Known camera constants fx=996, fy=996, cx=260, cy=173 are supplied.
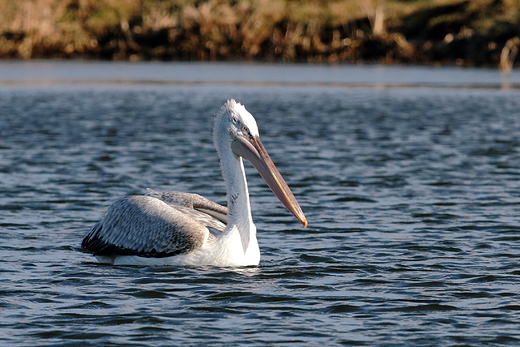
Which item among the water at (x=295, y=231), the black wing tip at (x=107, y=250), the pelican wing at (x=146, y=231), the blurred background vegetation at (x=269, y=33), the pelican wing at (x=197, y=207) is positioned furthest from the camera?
the blurred background vegetation at (x=269, y=33)

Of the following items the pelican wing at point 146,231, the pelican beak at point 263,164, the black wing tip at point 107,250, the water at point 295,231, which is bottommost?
the water at point 295,231

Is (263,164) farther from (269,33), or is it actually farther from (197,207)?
(269,33)

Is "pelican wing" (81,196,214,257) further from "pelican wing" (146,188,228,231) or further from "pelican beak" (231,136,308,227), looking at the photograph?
"pelican beak" (231,136,308,227)

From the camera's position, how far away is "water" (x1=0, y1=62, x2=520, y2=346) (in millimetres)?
6320

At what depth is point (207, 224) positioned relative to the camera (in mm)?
8180

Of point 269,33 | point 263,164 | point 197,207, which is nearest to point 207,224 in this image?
point 197,207

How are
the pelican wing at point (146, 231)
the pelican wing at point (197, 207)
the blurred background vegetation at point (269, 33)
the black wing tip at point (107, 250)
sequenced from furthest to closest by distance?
the blurred background vegetation at point (269, 33)
the pelican wing at point (197, 207)
the black wing tip at point (107, 250)
the pelican wing at point (146, 231)

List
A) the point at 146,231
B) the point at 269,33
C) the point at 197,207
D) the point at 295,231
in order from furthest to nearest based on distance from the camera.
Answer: the point at 269,33, the point at 295,231, the point at 197,207, the point at 146,231

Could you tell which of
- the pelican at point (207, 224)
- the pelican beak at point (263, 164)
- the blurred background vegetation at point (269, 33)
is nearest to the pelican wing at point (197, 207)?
the pelican at point (207, 224)

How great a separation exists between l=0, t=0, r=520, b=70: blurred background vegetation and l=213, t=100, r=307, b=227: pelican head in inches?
1528

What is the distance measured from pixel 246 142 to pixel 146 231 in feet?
3.50

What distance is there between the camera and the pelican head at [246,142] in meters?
7.97

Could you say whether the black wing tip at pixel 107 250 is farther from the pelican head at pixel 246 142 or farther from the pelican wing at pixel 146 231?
the pelican head at pixel 246 142

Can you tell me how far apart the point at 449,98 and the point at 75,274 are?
2313cm
